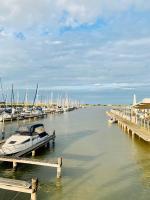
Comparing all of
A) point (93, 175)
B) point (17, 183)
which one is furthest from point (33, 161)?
point (17, 183)

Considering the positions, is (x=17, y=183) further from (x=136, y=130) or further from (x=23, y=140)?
(x=136, y=130)

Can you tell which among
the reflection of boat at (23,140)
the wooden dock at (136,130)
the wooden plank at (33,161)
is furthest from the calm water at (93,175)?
the wooden dock at (136,130)

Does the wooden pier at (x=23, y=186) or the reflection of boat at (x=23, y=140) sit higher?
the reflection of boat at (x=23, y=140)

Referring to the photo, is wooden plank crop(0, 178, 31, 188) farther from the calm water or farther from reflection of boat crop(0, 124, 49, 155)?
reflection of boat crop(0, 124, 49, 155)

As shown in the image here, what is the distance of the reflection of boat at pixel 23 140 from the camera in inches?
941

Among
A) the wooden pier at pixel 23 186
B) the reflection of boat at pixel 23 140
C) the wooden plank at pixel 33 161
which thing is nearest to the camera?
the wooden pier at pixel 23 186

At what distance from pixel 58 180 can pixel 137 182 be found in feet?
17.2

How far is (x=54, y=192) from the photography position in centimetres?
1752

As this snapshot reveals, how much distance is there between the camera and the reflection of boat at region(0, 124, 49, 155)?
23906mm

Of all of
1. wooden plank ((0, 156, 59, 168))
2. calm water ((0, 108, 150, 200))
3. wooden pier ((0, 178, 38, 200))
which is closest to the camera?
wooden pier ((0, 178, 38, 200))

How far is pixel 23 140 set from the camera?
85.1 ft

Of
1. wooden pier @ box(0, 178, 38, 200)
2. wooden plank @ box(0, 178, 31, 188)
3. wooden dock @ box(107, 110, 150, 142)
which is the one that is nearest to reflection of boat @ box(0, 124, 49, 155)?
wooden plank @ box(0, 178, 31, 188)

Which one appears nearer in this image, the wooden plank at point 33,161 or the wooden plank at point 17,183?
the wooden plank at point 17,183

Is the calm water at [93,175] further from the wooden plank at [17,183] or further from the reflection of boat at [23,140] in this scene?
the wooden plank at [17,183]
